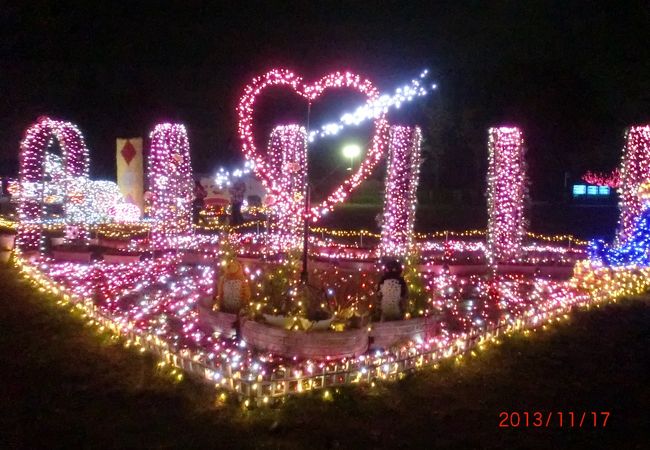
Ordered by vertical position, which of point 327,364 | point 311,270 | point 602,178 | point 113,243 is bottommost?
point 327,364

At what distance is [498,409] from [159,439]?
3154mm

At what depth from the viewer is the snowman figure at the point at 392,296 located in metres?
8.86

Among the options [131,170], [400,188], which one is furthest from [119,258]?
[131,170]

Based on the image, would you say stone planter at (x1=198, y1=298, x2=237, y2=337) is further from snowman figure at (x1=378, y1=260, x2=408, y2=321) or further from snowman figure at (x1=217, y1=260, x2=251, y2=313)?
snowman figure at (x1=378, y1=260, x2=408, y2=321)

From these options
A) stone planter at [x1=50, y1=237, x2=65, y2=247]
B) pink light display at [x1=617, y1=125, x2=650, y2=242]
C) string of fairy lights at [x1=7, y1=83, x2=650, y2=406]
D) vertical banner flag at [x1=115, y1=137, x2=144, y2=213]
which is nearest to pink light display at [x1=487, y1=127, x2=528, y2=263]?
string of fairy lights at [x1=7, y1=83, x2=650, y2=406]

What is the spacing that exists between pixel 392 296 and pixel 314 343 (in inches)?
60.7

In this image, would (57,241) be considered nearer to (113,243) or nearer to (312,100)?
(113,243)

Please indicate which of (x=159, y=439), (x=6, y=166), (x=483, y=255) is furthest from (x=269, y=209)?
(x=6, y=166)

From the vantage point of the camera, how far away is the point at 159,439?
5703mm

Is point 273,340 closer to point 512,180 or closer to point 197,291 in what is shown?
point 197,291

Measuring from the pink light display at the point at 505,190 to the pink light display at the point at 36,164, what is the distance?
9704 mm

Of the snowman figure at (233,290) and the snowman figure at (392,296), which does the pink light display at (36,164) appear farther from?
the snowman figure at (392,296)

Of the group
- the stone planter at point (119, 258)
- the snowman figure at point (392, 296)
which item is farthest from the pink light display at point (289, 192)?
the snowman figure at point (392, 296)

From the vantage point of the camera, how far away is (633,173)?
1416 cm
